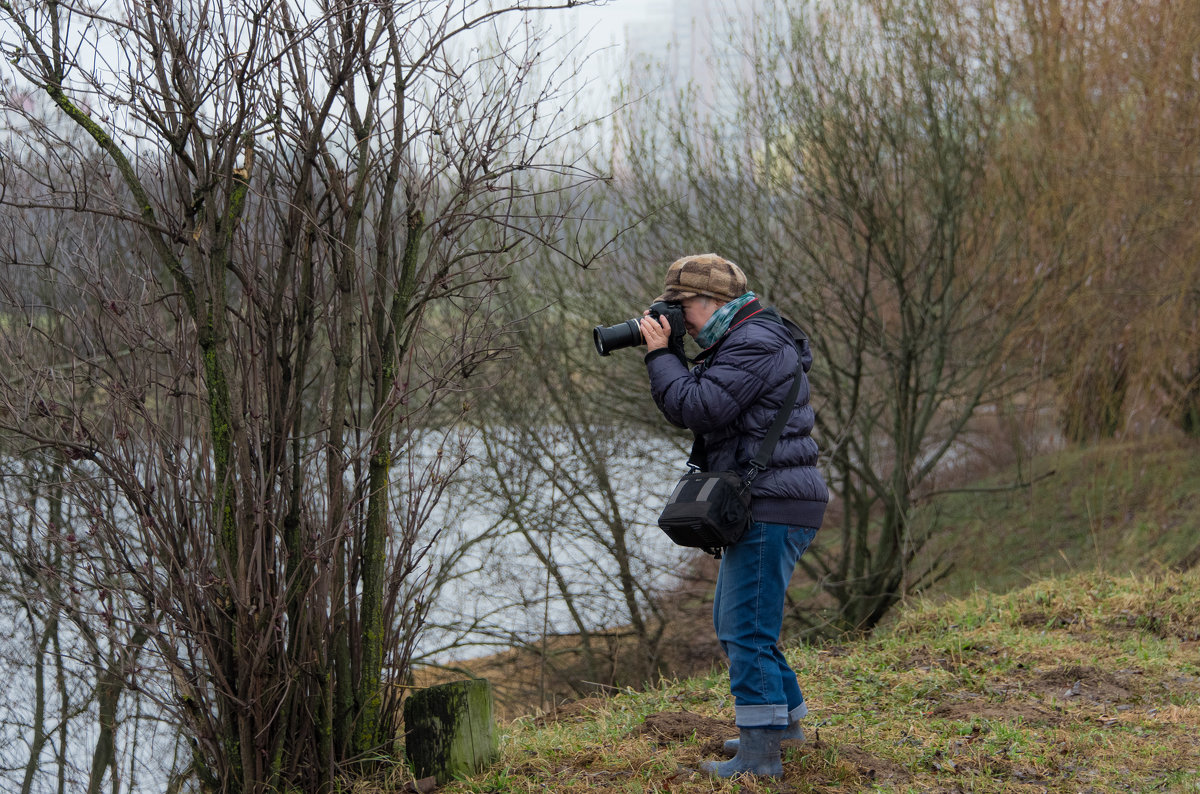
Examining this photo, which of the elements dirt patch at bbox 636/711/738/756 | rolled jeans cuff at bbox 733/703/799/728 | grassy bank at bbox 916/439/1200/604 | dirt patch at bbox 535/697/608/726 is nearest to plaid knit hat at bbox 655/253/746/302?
rolled jeans cuff at bbox 733/703/799/728

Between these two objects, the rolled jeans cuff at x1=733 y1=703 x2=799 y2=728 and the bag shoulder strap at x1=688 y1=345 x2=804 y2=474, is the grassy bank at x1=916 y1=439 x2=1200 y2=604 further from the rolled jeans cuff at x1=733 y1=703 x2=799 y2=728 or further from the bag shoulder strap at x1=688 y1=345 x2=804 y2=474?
the bag shoulder strap at x1=688 y1=345 x2=804 y2=474

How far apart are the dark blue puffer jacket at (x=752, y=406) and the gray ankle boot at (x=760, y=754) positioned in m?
0.69

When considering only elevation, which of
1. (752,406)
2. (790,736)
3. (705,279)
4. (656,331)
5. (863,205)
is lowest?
(790,736)

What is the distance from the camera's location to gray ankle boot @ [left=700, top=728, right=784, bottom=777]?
130 inches

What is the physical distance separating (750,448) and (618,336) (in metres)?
0.55

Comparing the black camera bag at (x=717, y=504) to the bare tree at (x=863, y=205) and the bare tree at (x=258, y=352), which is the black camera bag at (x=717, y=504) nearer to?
the bare tree at (x=258, y=352)

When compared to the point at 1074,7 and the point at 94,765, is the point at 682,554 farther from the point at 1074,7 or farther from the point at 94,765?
the point at 1074,7

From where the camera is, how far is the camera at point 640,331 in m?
3.29

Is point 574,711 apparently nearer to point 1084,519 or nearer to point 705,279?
point 705,279

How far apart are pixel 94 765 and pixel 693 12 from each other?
893 cm

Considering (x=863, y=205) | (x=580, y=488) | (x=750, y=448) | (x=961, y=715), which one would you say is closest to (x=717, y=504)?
(x=750, y=448)

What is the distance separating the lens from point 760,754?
330cm

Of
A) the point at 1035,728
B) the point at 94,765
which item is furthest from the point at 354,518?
the point at 94,765

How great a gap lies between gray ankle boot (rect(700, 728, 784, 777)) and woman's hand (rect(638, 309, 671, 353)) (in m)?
1.28
